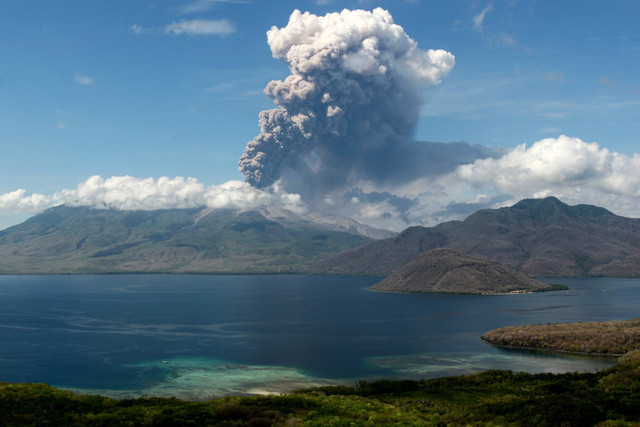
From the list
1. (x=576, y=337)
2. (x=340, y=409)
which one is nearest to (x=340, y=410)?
(x=340, y=409)

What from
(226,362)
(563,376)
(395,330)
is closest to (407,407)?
(563,376)

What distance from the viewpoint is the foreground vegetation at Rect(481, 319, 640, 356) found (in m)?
144

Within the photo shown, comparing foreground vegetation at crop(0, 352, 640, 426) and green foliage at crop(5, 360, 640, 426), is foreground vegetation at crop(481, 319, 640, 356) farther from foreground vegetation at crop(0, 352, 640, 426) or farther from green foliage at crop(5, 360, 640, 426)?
green foliage at crop(5, 360, 640, 426)

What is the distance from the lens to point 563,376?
105 m

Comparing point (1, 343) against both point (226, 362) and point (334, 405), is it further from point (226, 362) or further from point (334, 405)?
point (334, 405)

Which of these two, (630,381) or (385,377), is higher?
(630,381)

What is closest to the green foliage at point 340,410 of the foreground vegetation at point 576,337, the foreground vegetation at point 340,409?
the foreground vegetation at point 340,409

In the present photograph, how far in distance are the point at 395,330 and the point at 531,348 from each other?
2170 inches

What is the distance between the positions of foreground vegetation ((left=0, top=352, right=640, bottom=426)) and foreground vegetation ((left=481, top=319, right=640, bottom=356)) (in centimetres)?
6230

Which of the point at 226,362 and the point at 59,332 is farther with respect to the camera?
the point at 59,332

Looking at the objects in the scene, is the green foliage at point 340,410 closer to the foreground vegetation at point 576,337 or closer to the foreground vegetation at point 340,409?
the foreground vegetation at point 340,409

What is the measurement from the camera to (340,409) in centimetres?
6825

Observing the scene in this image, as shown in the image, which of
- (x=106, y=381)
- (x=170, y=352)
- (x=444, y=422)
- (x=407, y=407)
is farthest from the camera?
(x=170, y=352)

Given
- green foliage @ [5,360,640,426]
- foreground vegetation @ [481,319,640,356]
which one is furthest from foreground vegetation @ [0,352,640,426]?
foreground vegetation @ [481,319,640,356]
